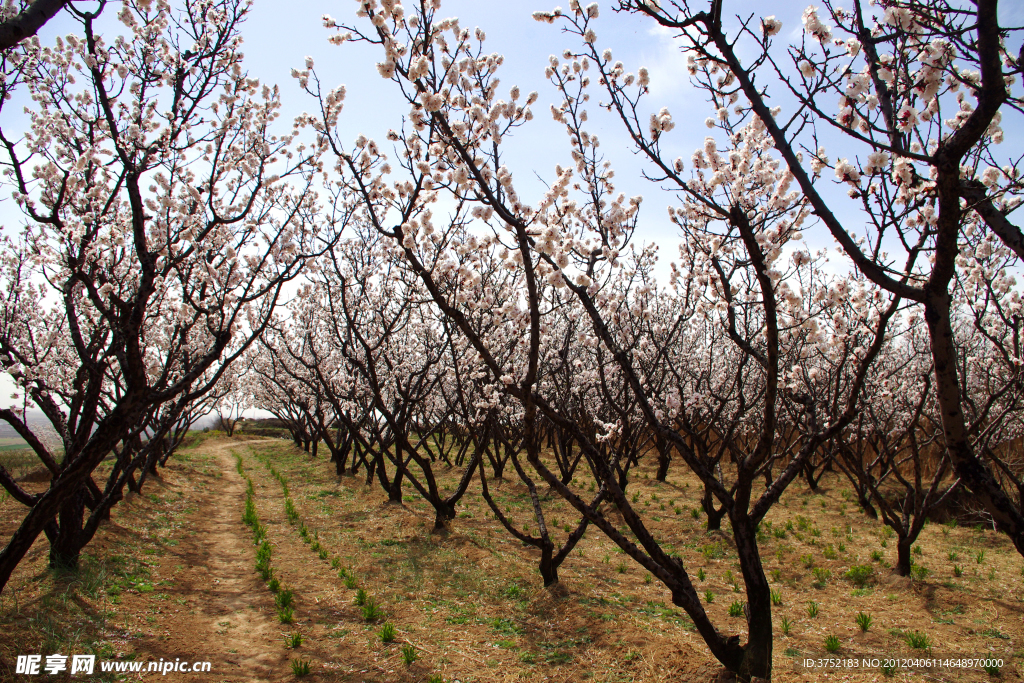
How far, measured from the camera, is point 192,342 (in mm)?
15281

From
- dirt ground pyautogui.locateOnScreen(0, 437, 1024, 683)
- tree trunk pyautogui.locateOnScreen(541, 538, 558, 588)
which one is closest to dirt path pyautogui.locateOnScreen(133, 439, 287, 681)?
dirt ground pyautogui.locateOnScreen(0, 437, 1024, 683)

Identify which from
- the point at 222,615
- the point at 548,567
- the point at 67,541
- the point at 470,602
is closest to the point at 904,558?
the point at 548,567

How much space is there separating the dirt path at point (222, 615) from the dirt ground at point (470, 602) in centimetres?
3

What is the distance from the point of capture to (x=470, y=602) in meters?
7.29

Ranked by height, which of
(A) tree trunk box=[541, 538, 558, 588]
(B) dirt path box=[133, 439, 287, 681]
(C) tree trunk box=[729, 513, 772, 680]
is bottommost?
(B) dirt path box=[133, 439, 287, 681]

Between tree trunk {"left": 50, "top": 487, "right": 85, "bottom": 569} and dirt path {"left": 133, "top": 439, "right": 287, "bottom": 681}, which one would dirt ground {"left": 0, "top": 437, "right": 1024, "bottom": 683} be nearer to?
dirt path {"left": 133, "top": 439, "right": 287, "bottom": 681}

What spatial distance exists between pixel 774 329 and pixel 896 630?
498cm

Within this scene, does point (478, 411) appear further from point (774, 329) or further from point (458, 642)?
point (774, 329)

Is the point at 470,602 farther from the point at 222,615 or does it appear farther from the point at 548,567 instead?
the point at 222,615

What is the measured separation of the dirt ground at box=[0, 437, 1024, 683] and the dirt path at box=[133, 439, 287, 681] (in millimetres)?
33

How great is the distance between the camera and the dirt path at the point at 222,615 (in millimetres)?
5488

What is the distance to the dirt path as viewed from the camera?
5488 mm

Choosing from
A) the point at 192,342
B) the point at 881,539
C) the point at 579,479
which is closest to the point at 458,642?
the point at 881,539

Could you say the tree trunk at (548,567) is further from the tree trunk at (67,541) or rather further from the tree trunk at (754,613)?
the tree trunk at (67,541)
